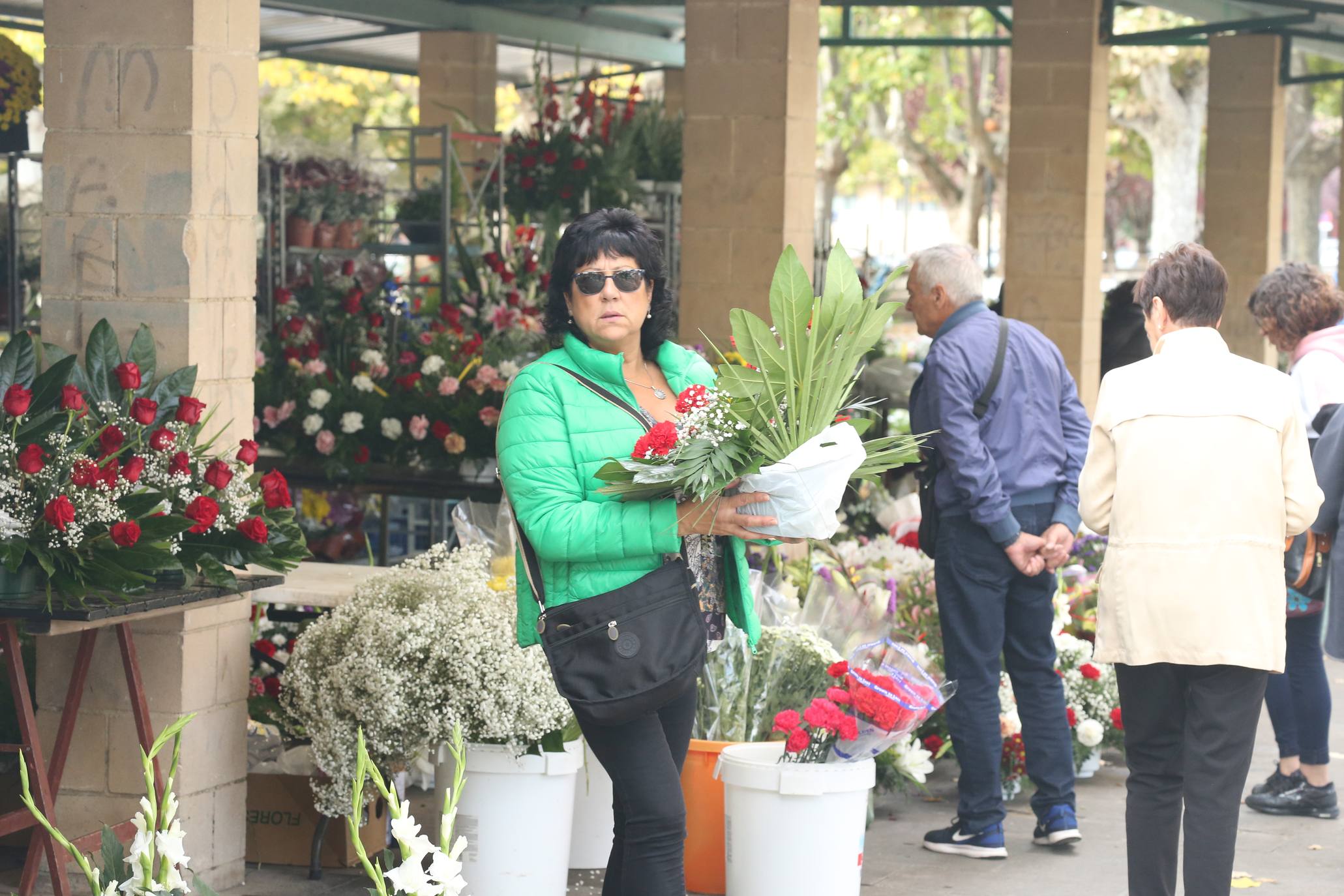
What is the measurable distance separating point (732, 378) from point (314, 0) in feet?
33.2

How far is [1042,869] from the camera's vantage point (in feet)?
17.7

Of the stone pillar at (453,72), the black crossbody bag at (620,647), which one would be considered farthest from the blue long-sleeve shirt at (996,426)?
the stone pillar at (453,72)

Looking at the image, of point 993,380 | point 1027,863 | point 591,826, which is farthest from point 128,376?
point 1027,863

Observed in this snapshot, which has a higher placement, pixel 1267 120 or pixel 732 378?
pixel 1267 120

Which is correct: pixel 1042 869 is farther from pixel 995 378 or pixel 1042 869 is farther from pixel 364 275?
pixel 364 275

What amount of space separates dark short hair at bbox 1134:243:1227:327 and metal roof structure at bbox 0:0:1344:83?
7.26 metres

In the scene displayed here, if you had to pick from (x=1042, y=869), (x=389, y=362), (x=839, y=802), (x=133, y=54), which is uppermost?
(x=133, y=54)

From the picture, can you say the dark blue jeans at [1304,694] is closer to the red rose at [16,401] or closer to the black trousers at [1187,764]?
the black trousers at [1187,764]

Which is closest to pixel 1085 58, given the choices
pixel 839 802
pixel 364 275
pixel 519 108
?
pixel 364 275

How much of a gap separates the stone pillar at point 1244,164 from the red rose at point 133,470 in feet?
40.1

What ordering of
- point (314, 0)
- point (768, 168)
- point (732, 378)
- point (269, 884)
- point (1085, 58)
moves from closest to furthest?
point (732, 378)
point (269, 884)
point (768, 168)
point (1085, 58)
point (314, 0)

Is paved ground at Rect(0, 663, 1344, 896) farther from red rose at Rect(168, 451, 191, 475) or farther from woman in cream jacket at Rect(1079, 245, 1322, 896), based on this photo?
red rose at Rect(168, 451, 191, 475)

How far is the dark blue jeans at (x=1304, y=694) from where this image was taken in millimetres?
5922

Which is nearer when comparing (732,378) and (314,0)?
(732,378)
